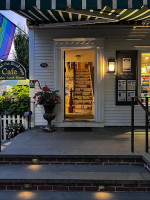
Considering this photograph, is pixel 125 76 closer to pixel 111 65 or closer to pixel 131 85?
pixel 131 85

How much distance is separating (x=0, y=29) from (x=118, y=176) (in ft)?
19.8

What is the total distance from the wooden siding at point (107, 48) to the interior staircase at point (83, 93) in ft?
6.15

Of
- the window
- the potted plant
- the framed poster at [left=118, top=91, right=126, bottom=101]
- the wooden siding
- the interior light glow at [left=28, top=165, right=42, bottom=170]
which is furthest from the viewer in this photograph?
the window

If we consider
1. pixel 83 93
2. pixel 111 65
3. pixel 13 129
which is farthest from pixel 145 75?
pixel 13 129

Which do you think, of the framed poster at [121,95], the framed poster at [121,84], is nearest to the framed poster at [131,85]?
the framed poster at [121,84]

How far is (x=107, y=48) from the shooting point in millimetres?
6633

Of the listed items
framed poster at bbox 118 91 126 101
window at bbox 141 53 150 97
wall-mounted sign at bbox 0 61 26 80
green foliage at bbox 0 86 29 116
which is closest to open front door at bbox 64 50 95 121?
framed poster at bbox 118 91 126 101

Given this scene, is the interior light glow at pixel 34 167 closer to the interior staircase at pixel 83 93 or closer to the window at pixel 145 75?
the window at pixel 145 75

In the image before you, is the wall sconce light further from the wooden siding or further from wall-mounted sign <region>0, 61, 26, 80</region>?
wall-mounted sign <region>0, 61, 26, 80</region>

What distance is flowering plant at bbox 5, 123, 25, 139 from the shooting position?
6051 mm

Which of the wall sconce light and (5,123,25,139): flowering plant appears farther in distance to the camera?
the wall sconce light

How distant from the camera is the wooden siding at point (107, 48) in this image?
6.58m

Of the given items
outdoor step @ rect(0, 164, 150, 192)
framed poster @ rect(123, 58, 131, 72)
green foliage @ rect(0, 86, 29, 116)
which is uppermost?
framed poster @ rect(123, 58, 131, 72)

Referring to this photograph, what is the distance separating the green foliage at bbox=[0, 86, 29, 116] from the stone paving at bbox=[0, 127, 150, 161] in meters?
0.75
